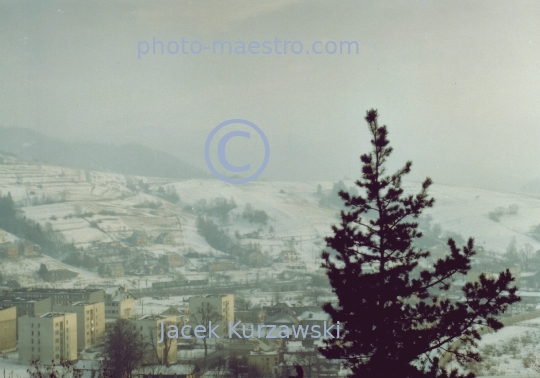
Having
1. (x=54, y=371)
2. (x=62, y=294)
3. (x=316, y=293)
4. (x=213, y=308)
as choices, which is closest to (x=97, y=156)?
(x=62, y=294)

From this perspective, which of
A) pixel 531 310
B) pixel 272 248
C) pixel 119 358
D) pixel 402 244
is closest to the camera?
pixel 402 244

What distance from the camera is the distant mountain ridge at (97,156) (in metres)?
9.70

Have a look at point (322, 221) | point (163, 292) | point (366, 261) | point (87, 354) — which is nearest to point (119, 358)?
point (87, 354)

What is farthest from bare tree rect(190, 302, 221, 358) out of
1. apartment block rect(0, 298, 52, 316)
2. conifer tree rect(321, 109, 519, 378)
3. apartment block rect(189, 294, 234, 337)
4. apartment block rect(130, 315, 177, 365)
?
conifer tree rect(321, 109, 519, 378)

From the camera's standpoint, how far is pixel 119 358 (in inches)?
328

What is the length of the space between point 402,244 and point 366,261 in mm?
239

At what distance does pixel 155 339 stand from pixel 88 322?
106 cm

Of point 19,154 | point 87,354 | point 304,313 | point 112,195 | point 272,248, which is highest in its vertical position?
point 19,154

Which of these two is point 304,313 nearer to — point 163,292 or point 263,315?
point 263,315

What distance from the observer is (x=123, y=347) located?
27.8 feet

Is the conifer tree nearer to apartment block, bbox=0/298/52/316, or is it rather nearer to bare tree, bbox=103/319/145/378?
bare tree, bbox=103/319/145/378

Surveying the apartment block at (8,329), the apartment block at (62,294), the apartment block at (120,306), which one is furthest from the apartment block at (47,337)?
the apartment block at (120,306)

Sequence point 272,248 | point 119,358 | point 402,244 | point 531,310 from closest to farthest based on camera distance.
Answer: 1. point 402,244
2. point 119,358
3. point 531,310
4. point 272,248

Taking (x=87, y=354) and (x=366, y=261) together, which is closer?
(x=366, y=261)
